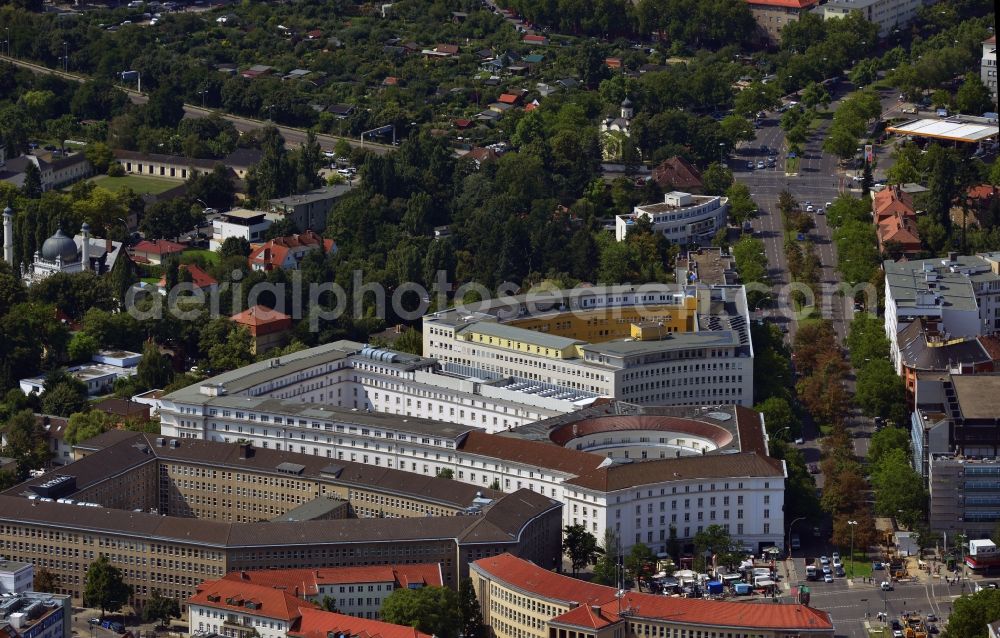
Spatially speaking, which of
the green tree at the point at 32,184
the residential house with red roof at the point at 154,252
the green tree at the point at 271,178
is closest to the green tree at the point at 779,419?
the residential house with red roof at the point at 154,252

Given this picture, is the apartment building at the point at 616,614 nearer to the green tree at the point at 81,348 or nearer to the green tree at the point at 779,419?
the green tree at the point at 779,419

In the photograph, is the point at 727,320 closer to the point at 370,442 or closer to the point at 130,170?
the point at 370,442

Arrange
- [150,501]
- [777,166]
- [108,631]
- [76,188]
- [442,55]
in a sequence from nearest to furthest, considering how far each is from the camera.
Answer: [108,631] → [150,501] → [76,188] → [777,166] → [442,55]

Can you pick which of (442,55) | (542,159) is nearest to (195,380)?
(542,159)

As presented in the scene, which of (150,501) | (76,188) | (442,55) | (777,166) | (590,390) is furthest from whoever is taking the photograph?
(442,55)

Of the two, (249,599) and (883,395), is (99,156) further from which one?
(249,599)

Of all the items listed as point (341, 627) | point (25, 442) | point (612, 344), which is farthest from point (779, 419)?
point (25, 442)

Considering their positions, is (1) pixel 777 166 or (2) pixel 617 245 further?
(1) pixel 777 166
